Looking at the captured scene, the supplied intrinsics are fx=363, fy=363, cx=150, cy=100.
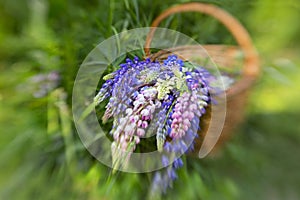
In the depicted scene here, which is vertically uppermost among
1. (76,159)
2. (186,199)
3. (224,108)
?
(224,108)

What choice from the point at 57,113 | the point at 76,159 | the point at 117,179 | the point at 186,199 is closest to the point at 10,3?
the point at 57,113

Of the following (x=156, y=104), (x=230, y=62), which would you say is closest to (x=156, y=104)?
(x=156, y=104)

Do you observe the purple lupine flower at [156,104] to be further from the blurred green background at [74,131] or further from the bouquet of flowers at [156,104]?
the blurred green background at [74,131]

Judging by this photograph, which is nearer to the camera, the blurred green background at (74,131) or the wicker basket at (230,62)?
the wicker basket at (230,62)

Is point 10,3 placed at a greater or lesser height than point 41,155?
greater

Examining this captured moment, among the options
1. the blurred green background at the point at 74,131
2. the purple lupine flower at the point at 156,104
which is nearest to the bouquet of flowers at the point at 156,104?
the purple lupine flower at the point at 156,104

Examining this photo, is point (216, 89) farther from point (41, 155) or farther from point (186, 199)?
point (41, 155)

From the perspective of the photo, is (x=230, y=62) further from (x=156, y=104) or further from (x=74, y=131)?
(x=74, y=131)

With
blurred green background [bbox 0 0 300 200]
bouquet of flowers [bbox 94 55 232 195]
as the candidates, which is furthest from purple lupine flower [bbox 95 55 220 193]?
blurred green background [bbox 0 0 300 200]
